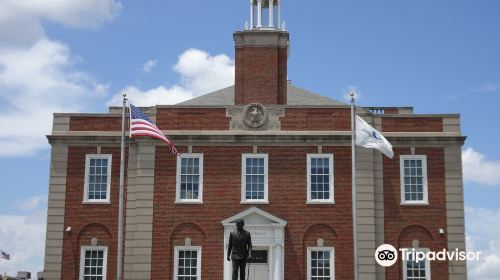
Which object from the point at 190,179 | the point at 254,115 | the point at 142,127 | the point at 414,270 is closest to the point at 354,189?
the point at 414,270

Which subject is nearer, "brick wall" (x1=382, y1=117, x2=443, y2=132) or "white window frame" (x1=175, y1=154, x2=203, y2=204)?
"white window frame" (x1=175, y1=154, x2=203, y2=204)

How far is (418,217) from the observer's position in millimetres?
31703

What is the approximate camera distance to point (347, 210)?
31.7 meters

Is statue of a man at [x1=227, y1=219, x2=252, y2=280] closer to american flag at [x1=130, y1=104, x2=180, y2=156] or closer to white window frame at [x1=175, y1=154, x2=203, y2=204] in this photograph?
american flag at [x1=130, y1=104, x2=180, y2=156]

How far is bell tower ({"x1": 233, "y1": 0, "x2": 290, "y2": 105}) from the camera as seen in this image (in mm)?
34094

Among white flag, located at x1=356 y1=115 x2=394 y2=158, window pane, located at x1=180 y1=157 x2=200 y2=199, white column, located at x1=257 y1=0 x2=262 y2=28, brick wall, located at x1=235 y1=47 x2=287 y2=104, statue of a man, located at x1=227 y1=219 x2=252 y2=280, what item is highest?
white column, located at x1=257 y1=0 x2=262 y2=28

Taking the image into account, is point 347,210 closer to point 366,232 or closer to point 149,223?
point 366,232

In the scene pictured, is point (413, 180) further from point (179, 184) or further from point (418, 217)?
point (179, 184)

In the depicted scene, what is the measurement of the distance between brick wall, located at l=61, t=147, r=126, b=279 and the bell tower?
20.8 ft


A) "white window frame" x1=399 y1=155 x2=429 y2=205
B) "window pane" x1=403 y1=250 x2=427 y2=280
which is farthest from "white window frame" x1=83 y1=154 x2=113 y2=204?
"window pane" x1=403 y1=250 x2=427 y2=280

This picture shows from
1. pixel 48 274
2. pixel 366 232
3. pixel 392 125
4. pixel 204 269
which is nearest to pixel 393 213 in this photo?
pixel 366 232

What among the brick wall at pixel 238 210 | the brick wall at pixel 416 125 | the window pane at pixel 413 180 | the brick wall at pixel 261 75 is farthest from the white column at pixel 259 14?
the window pane at pixel 413 180

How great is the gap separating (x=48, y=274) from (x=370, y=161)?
1358 centimetres

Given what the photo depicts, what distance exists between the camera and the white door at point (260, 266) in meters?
31.3
